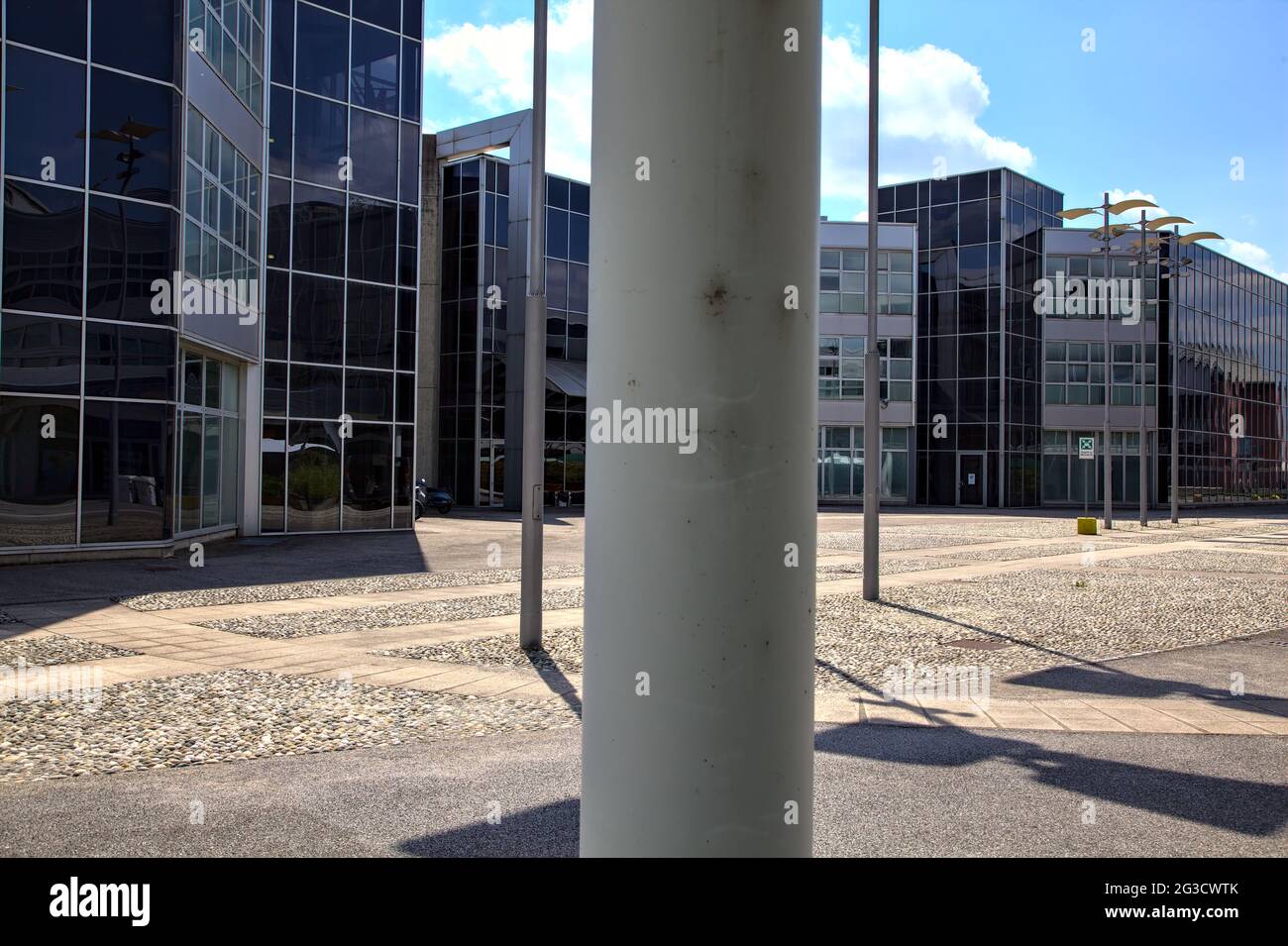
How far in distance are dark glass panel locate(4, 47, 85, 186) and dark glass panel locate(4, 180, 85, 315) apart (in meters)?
0.32

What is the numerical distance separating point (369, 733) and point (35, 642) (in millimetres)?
4895

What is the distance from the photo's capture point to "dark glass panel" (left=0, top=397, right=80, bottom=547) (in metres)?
16.4

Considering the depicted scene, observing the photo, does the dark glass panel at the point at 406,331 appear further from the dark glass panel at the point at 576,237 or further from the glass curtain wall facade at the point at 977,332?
the glass curtain wall facade at the point at 977,332

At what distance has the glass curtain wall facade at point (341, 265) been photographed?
81.6ft

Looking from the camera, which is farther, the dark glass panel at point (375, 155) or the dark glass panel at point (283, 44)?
the dark glass panel at point (375, 155)

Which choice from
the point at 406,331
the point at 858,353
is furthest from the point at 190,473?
the point at 858,353

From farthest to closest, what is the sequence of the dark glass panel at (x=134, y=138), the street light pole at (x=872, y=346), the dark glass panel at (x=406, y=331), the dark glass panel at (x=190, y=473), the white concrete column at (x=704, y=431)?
the dark glass panel at (x=406, y=331), the dark glass panel at (x=190, y=473), the dark glass panel at (x=134, y=138), the street light pole at (x=872, y=346), the white concrete column at (x=704, y=431)

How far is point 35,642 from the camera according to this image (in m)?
9.84

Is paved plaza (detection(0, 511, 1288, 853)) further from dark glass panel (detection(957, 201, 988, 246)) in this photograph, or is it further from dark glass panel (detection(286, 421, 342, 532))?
dark glass panel (detection(957, 201, 988, 246))

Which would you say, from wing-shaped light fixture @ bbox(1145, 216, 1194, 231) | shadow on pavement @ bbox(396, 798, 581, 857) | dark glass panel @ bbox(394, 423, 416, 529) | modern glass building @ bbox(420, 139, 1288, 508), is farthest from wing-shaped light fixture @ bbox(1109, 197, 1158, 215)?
shadow on pavement @ bbox(396, 798, 581, 857)

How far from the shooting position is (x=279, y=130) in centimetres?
2500

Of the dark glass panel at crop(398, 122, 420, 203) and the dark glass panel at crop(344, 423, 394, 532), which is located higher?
the dark glass panel at crop(398, 122, 420, 203)

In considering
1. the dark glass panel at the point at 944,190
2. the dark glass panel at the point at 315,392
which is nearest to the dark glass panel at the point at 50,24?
the dark glass panel at the point at 315,392

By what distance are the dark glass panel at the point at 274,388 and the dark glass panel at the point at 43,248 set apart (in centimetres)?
727
